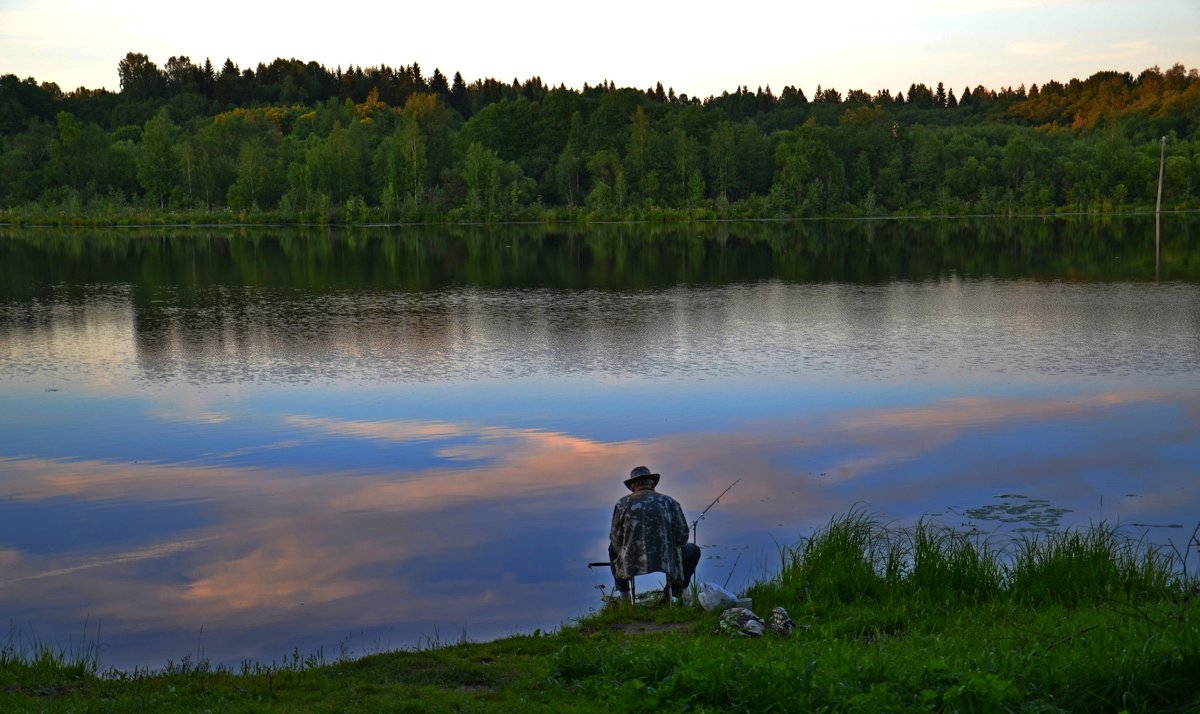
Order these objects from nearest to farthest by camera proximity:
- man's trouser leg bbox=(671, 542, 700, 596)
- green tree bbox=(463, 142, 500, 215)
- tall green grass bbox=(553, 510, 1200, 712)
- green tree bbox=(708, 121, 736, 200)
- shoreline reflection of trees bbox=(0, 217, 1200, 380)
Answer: tall green grass bbox=(553, 510, 1200, 712) < man's trouser leg bbox=(671, 542, 700, 596) < shoreline reflection of trees bbox=(0, 217, 1200, 380) < green tree bbox=(463, 142, 500, 215) < green tree bbox=(708, 121, 736, 200)

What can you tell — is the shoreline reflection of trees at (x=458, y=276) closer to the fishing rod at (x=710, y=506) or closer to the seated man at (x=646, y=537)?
the fishing rod at (x=710, y=506)

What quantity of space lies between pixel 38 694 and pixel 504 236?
278ft

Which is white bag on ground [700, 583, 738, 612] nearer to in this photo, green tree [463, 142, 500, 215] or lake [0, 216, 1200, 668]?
lake [0, 216, 1200, 668]

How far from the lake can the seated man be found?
0.75 meters

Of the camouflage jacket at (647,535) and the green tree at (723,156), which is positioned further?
the green tree at (723,156)

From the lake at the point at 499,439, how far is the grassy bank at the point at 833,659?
130 cm

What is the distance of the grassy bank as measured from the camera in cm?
741

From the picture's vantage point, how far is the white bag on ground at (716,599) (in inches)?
435

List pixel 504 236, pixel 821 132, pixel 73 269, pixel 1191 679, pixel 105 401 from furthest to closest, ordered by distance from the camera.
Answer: pixel 821 132, pixel 504 236, pixel 73 269, pixel 105 401, pixel 1191 679

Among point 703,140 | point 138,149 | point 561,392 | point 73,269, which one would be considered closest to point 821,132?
point 703,140

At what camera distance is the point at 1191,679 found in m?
7.38

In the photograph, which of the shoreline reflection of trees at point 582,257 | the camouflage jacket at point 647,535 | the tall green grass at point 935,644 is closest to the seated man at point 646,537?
the camouflage jacket at point 647,535

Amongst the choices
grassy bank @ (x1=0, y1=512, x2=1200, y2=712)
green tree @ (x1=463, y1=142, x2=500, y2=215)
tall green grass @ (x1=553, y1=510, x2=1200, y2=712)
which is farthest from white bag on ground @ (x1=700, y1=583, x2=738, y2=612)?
green tree @ (x1=463, y1=142, x2=500, y2=215)

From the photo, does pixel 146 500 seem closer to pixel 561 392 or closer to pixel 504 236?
pixel 561 392
